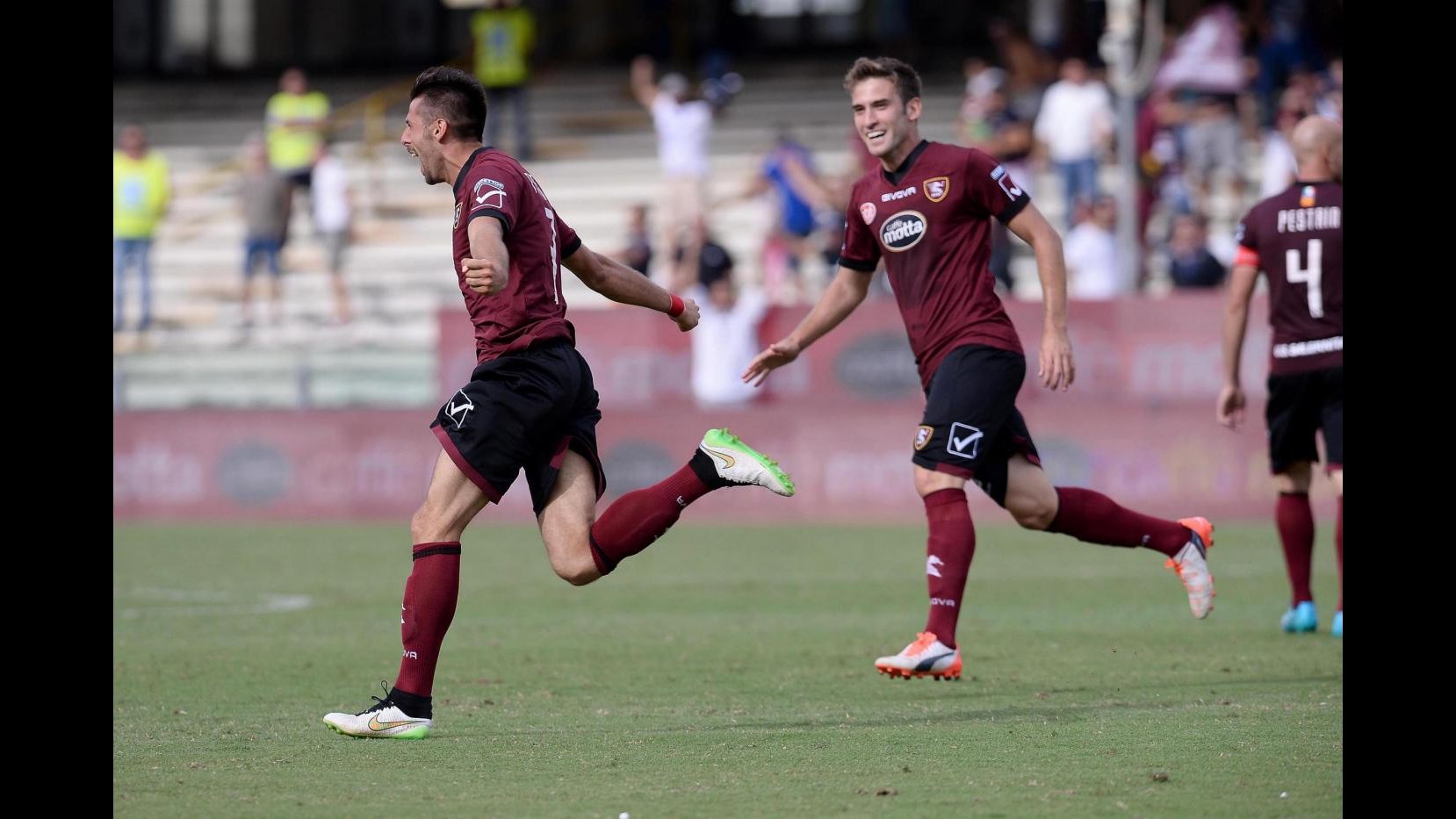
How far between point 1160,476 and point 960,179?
30.3 feet

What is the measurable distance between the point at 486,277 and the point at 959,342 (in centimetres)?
255

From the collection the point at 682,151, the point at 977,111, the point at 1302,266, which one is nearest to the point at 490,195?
the point at 1302,266

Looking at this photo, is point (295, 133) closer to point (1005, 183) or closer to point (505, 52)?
point (505, 52)

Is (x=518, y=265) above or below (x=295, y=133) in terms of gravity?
below

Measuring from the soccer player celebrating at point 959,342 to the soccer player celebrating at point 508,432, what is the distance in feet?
3.26

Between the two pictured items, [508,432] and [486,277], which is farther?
[508,432]

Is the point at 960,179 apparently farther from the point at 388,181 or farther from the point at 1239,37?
the point at 388,181

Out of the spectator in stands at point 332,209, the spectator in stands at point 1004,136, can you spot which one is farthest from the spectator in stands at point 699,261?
the spectator in stands at point 332,209

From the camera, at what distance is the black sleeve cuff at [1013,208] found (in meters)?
8.26

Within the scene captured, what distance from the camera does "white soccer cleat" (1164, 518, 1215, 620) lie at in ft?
27.8

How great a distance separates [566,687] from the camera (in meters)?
8.36

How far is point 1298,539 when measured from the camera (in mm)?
10141
